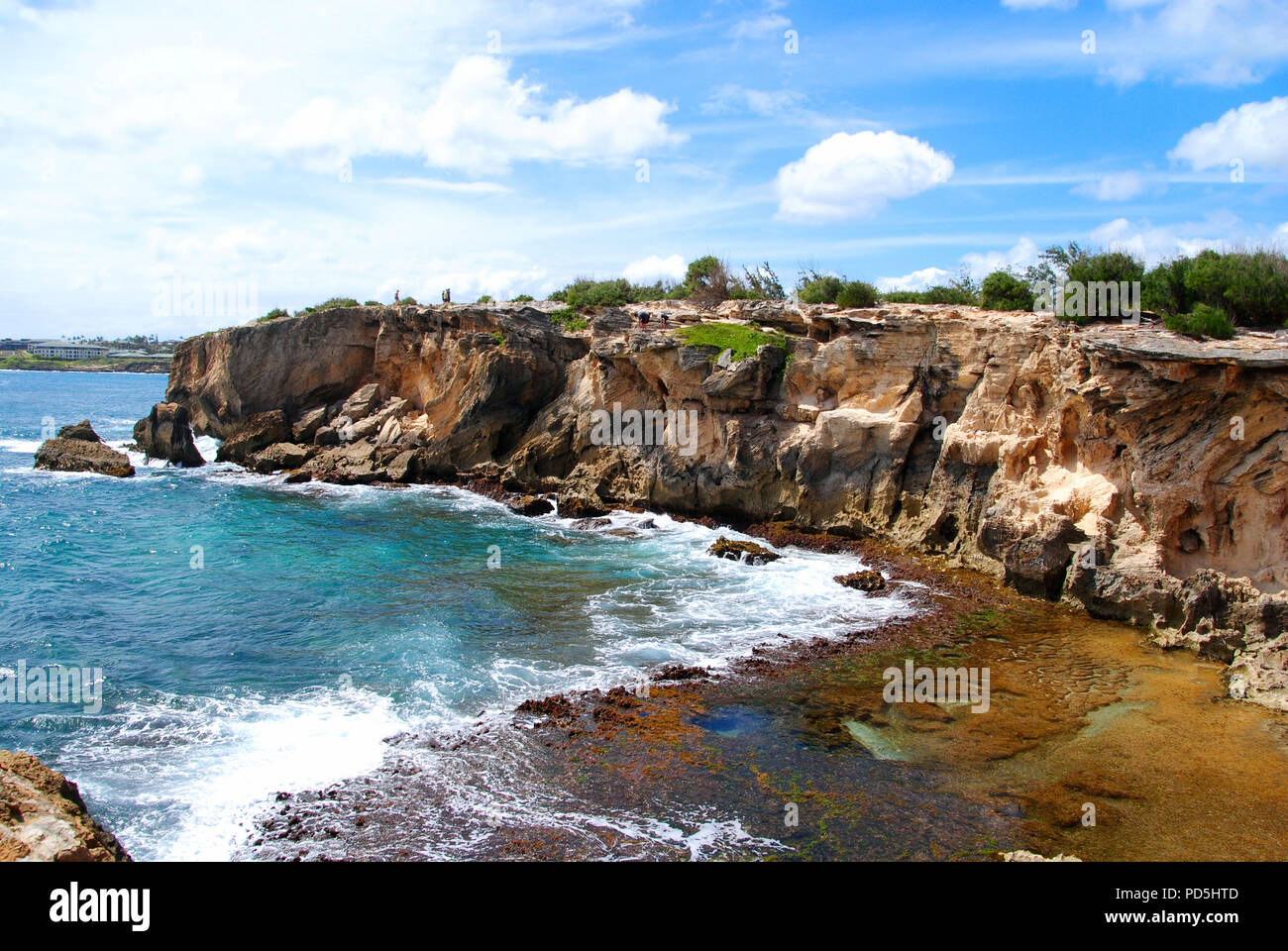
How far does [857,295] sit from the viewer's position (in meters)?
28.0

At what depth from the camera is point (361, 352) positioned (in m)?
42.3

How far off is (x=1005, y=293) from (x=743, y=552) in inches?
438

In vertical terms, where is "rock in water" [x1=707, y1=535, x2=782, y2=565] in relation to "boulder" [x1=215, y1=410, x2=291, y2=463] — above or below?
below

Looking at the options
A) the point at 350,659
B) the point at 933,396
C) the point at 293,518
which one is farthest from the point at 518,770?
the point at 293,518

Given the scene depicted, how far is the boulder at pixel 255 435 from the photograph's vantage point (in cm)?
4144

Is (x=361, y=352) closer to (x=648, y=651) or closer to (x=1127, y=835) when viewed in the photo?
(x=648, y=651)

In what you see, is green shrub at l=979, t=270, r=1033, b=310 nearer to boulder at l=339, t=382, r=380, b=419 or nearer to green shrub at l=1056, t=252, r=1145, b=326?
green shrub at l=1056, t=252, r=1145, b=326

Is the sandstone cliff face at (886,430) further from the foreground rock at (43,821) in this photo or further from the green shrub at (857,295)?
the foreground rock at (43,821)

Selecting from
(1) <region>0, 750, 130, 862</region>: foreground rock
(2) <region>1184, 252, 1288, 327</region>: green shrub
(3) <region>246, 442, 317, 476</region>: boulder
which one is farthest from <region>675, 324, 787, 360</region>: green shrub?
(1) <region>0, 750, 130, 862</region>: foreground rock

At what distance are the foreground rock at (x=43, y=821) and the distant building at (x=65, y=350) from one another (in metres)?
213

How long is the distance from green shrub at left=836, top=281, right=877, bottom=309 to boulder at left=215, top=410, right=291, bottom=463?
28.8 meters

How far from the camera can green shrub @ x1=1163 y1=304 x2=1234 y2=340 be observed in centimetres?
1852

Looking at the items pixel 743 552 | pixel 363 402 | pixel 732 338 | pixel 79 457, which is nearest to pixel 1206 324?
pixel 743 552

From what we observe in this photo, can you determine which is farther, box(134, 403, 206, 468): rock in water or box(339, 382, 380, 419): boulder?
box(134, 403, 206, 468): rock in water
